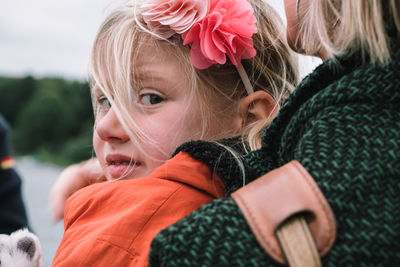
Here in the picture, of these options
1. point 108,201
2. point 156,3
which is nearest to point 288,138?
point 108,201

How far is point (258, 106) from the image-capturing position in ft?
4.88

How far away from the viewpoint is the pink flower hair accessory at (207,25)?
1.31 m

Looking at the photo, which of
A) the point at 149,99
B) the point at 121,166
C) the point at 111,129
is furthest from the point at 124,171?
the point at 149,99

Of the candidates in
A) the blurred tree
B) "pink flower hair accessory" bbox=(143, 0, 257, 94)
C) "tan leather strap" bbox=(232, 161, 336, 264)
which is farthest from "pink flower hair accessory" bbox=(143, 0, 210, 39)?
the blurred tree

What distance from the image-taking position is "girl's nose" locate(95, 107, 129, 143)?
134 centimetres

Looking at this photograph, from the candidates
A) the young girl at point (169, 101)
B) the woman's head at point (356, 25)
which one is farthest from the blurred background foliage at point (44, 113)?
the woman's head at point (356, 25)

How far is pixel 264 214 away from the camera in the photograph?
2.43ft

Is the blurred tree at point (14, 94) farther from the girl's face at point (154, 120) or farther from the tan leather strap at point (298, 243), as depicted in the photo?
the tan leather strap at point (298, 243)

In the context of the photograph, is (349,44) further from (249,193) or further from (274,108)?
(274,108)

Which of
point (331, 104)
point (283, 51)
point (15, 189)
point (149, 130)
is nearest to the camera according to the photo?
point (331, 104)

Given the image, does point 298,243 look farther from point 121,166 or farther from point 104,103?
point 104,103

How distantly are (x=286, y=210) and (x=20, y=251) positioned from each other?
0.83m

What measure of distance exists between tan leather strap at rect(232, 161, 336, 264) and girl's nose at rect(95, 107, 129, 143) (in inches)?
25.7

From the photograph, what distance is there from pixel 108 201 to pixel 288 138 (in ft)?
1.58
